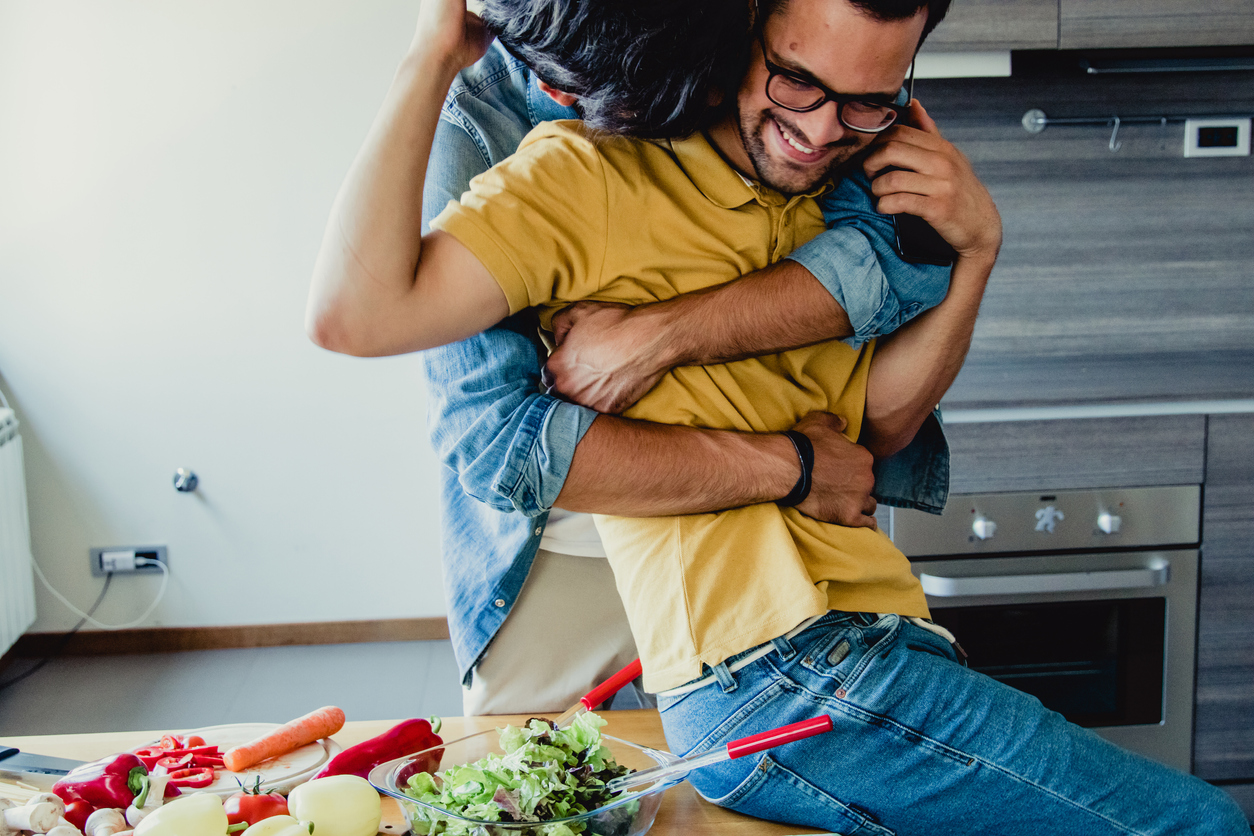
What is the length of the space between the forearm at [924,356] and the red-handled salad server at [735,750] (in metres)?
0.46

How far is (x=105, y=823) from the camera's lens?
801 millimetres

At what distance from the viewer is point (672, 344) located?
3.24ft

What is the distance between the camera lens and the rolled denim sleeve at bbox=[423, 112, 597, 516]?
38.4 inches

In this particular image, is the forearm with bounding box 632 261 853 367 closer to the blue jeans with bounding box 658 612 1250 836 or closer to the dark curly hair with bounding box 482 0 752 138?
the dark curly hair with bounding box 482 0 752 138

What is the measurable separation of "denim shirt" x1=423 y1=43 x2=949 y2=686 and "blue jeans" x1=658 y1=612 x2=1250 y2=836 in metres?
0.28

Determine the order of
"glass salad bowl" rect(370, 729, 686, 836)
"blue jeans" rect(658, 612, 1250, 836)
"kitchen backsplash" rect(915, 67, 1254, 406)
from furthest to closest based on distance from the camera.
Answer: "kitchen backsplash" rect(915, 67, 1254, 406)
"blue jeans" rect(658, 612, 1250, 836)
"glass salad bowl" rect(370, 729, 686, 836)

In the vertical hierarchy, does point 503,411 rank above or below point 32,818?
above

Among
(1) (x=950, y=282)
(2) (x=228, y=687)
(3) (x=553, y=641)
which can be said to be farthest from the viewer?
(2) (x=228, y=687)

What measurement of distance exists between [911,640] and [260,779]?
628 mm

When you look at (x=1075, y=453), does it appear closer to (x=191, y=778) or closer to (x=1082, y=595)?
(x=1082, y=595)

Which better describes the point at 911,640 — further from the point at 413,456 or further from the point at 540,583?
the point at 413,456

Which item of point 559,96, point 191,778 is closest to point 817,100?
point 559,96

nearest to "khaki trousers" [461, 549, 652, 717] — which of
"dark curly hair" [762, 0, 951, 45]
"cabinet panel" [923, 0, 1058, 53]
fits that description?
"dark curly hair" [762, 0, 951, 45]

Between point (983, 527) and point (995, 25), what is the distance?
1055 mm
